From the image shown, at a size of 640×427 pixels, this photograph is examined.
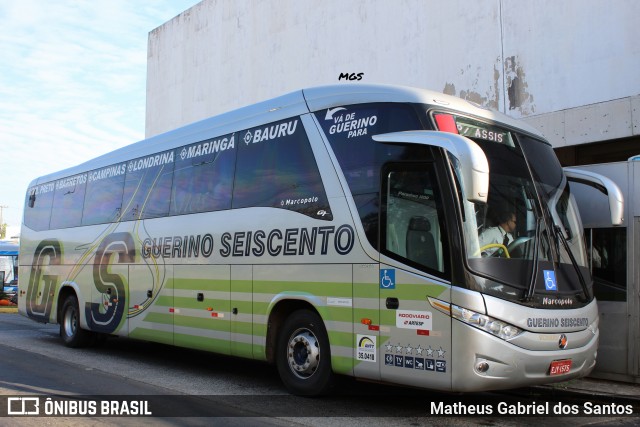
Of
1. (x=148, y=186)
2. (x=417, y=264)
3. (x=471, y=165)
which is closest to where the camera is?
(x=471, y=165)

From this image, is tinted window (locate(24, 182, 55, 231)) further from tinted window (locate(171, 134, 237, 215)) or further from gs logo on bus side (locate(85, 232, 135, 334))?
tinted window (locate(171, 134, 237, 215))

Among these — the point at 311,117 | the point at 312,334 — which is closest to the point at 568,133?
the point at 311,117

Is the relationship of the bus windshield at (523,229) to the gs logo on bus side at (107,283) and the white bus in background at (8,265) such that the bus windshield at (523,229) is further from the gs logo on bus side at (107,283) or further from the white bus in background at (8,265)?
the white bus in background at (8,265)

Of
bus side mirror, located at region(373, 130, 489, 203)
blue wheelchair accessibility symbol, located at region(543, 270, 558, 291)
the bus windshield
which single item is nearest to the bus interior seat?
the bus windshield

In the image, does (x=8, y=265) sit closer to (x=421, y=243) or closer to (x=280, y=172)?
(x=280, y=172)

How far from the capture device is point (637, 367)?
8.61 meters

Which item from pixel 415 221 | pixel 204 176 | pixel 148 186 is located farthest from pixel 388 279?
pixel 148 186

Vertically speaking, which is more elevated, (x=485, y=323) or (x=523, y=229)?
(x=523, y=229)

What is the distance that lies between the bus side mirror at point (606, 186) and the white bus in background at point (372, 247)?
0.29ft

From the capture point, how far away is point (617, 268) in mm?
8859

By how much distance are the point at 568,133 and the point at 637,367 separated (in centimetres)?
562

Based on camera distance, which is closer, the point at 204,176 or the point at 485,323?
the point at 485,323

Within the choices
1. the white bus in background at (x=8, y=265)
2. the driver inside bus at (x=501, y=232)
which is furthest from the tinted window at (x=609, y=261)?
the white bus in background at (x=8, y=265)

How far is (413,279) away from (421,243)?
0.39 meters
